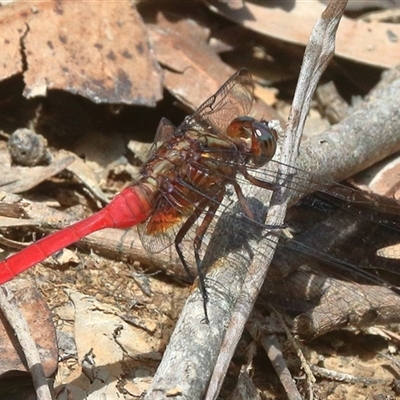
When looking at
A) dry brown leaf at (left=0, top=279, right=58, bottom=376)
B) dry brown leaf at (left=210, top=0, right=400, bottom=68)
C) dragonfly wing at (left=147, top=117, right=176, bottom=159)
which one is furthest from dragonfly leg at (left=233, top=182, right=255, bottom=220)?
dry brown leaf at (left=210, top=0, right=400, bottom=68)

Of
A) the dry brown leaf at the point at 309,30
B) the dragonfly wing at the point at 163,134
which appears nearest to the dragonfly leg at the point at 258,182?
the dragonfly wing at the point at 163,134

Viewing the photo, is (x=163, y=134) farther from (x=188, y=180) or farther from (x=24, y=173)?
(x=24, y=173)

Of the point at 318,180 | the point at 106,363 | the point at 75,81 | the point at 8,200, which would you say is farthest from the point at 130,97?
the point at 106,363

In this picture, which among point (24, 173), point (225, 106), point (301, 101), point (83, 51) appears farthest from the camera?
point (83, 51)

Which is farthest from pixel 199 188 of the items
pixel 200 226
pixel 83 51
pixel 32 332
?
pixel 83 51

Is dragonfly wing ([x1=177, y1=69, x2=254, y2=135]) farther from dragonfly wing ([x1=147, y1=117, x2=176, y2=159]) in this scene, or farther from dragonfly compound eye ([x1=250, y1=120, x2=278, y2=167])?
dragonfly compound eye ([x1=250, y1=120, x2=278, y2=167])

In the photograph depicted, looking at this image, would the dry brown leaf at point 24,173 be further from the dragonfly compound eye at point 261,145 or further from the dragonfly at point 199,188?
the dragonfly compound eye at point 261,145

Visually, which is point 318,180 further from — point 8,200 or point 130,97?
point 8,200
